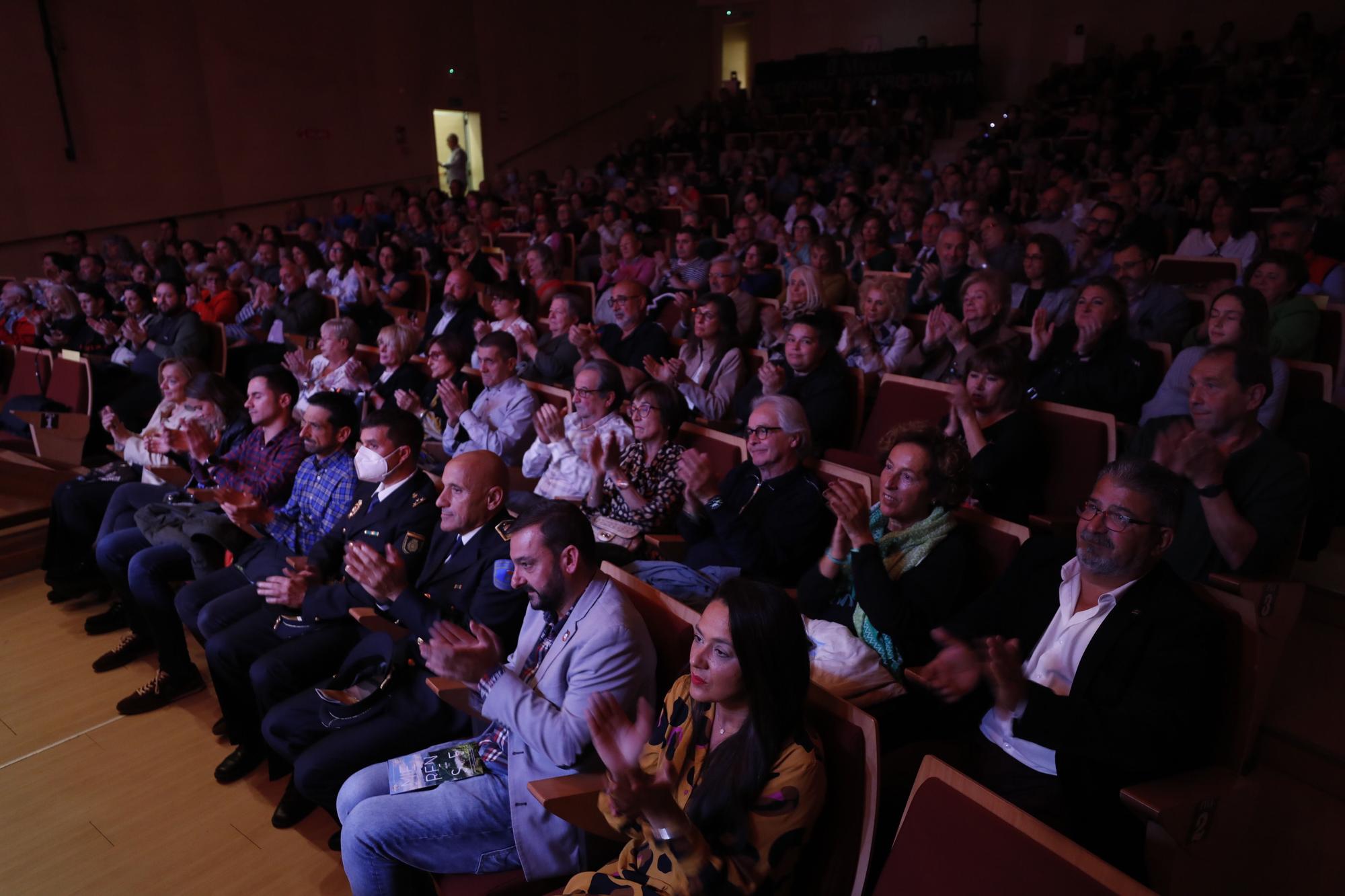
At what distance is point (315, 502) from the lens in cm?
264

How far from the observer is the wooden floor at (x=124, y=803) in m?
2.01

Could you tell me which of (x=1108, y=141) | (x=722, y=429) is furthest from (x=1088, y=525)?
(x=1108, y=141)

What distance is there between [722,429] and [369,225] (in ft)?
20.6

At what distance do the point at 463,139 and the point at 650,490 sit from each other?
1144 cm

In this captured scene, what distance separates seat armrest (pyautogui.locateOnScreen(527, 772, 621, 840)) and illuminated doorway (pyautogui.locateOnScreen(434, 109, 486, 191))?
1163 cm

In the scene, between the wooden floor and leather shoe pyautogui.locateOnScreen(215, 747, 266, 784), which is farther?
leather shoe pyautogui.locateOnScreen(215, 747, 266, 784)

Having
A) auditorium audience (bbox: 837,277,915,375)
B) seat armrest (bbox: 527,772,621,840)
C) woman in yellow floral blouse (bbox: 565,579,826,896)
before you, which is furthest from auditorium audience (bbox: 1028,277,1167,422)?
seat armrest (bbox: 527,772,621,840)

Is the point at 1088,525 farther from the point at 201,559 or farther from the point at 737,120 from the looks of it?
the point at 737,120

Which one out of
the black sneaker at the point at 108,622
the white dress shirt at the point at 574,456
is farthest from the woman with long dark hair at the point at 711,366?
the black sneaker at the point at 108,622

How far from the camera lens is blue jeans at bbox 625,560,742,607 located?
6.72 ft

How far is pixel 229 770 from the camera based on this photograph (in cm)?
233

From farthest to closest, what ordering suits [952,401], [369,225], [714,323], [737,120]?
1. [737,120]
2. [369,225]
3. [714,323]
4. [952,401]

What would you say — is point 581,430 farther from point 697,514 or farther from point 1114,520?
point 1114,520

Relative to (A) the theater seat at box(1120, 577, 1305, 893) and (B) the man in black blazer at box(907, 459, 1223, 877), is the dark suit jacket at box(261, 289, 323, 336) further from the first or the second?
(A) the theater seat at box(1120, 577, 1305, 893)
